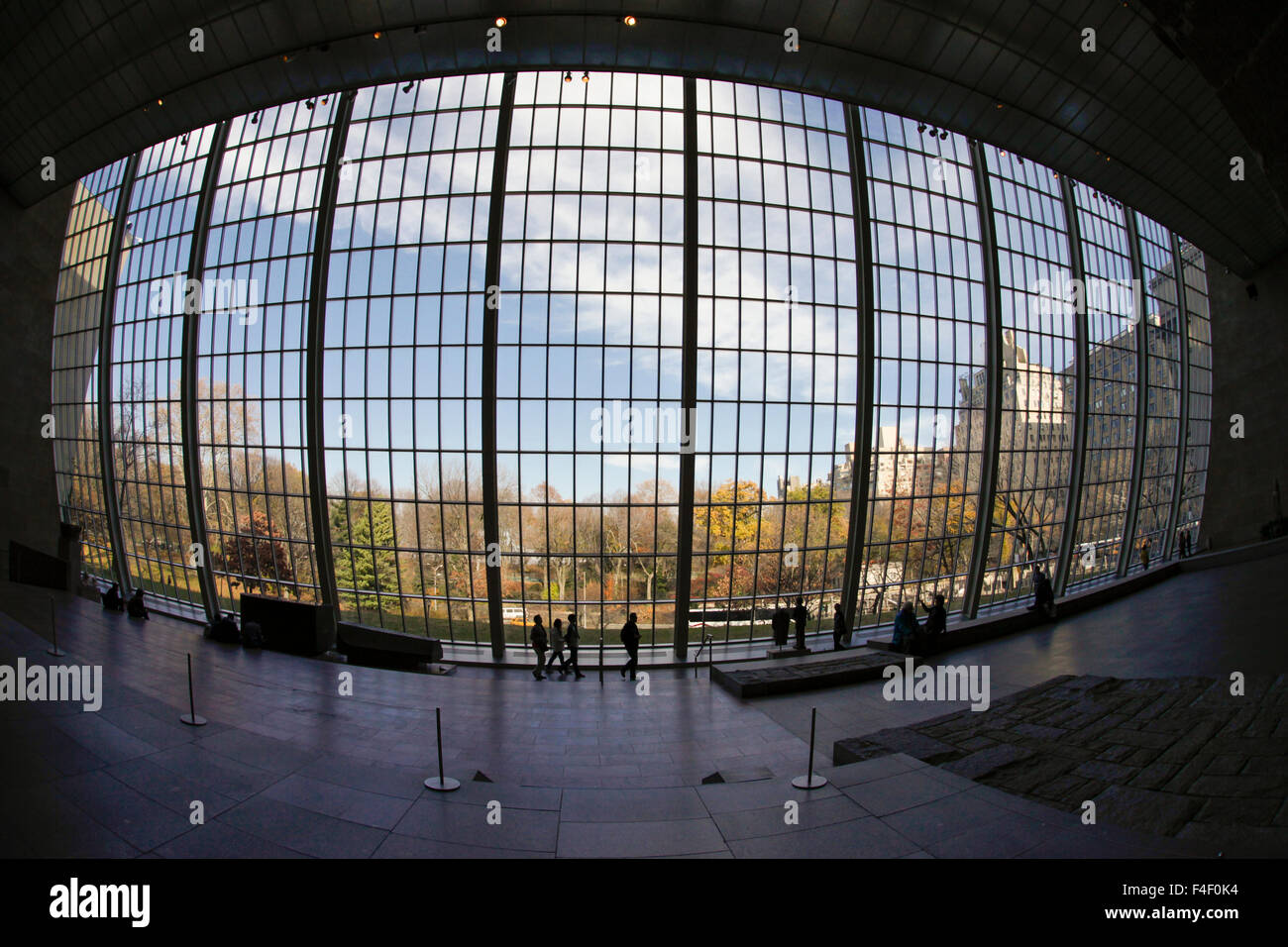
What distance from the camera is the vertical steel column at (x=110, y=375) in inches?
810

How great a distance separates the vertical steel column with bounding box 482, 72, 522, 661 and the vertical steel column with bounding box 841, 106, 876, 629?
34.4 ft

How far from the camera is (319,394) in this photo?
16969mm

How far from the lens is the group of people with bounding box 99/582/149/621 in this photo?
1758 cm

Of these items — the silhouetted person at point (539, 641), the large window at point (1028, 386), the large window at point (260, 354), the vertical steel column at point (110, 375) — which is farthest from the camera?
the vertical steel column at point (110, 375)

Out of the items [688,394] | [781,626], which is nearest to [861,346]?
[688,394]

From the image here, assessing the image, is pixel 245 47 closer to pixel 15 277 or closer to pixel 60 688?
pixel 60 688

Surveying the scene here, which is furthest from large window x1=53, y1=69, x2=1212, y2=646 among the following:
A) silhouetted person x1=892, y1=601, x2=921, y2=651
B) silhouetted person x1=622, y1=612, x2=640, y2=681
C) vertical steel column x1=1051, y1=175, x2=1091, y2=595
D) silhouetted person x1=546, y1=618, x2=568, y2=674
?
silhouetted person x1=892, y1=601, x2=921, y2=651

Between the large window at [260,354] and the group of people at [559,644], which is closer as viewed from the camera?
the group of people at [559,644]

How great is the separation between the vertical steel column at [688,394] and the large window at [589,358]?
0.12 meters

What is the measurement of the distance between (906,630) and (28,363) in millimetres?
33311

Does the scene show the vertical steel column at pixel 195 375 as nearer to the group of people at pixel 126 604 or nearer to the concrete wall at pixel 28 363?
the group of people at pixel 126 604

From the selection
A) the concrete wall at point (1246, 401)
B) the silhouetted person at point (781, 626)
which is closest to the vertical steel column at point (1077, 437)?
the silhouetted person at point (781, 626)

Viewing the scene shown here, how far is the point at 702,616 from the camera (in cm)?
1692

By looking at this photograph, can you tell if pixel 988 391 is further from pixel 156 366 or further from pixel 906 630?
pixel 156 366
